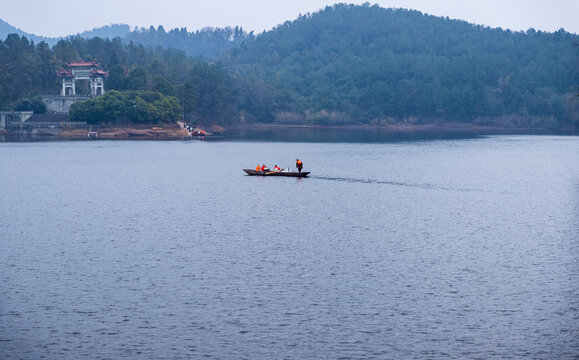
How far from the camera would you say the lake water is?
30562 millimetres

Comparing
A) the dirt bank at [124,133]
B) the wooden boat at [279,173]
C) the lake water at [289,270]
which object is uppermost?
the dirt bank at [124,133]

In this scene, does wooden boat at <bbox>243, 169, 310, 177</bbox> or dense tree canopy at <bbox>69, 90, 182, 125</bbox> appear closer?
wooden boat at <bbox>243, 169, 310, 177</bbox>

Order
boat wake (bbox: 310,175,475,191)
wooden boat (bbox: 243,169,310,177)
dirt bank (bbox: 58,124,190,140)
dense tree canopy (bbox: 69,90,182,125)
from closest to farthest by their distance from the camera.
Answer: boat wake (bbox: 310,175,475,191) → wooden boat (bbox: 243,169,310,177) → dense tree canopy (bbox: 69,90,182,125) → dirt bank (bbox: 58,124,190,140)

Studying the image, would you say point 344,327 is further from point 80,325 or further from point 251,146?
point 251,146

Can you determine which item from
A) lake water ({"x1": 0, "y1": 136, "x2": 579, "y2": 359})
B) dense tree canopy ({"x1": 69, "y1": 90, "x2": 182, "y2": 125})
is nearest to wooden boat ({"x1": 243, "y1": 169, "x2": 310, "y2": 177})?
lake water ({"x1": 0, "y1": 136, "x2": 579, "y2": 359})

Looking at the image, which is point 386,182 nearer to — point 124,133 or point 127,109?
point 127,109

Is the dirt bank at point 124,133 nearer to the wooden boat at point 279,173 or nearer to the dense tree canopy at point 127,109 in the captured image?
the dense tree canopy at point 127,109

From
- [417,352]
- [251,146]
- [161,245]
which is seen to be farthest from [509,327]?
[251,146]

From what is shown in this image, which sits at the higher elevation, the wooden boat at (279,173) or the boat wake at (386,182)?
the wooden boat at (279,173)

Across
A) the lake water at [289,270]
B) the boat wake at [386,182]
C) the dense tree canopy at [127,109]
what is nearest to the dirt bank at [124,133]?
the dense tree canopy at [127,109]

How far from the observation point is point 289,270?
137ft

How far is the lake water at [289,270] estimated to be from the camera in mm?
30562

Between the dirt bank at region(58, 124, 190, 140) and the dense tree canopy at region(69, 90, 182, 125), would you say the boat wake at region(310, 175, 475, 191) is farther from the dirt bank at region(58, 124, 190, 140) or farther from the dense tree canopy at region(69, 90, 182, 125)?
the dirt bank at region(58, 124, 190, 140)

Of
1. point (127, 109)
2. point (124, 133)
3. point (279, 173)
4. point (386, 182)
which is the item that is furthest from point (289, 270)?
point (124, 133)
